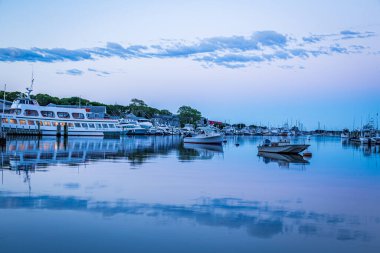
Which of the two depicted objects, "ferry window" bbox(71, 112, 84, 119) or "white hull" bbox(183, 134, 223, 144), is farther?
"ferry window" bbox(71, 112, 84, 119)

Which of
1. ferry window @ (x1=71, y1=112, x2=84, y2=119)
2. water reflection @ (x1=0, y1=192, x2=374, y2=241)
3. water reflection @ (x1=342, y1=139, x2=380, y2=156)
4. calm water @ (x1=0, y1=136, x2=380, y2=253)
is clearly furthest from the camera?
ferry window @ (x1=71, y1=112, x2=84, y2=119)

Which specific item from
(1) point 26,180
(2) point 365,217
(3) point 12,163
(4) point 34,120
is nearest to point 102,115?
(4) point 34,120

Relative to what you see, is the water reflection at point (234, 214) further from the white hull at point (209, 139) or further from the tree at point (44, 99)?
the tree at point (44, 99)

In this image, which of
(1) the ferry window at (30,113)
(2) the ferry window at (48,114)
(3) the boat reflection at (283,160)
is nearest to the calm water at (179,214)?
(3) the boat reflection at (283,160)

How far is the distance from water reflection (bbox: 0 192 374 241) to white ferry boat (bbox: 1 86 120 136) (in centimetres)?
6789

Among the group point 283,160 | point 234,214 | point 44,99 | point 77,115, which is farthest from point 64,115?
point 234,214

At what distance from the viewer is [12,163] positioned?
2800 centimetres

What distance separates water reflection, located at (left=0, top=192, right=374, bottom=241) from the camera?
12.8m

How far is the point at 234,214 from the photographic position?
48.0 ft

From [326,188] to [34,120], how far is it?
72253mm

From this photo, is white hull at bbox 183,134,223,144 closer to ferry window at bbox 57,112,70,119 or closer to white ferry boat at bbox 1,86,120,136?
white ferry boat at bbox 1,86,120,136

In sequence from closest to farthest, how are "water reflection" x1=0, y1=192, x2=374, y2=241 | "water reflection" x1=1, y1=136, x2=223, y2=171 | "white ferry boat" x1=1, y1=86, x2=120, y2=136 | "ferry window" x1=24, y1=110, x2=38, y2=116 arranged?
"water reflection" x1=0, y1=192, x2=374, y2=241, "water reflection" x1=1, y1=136, x2=223, y2=171, "white ferry boat" x1=1, y1=86, x2=120, y2=136, "ferry window" x1=24, y1=110, x2=38, y2=116

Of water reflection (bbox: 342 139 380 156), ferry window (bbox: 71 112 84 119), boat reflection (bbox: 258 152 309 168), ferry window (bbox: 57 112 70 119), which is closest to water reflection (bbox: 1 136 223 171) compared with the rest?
boat reflection (bbox: 258 152 309 168)

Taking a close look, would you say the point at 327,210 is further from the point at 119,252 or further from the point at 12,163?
the point at 12,163
